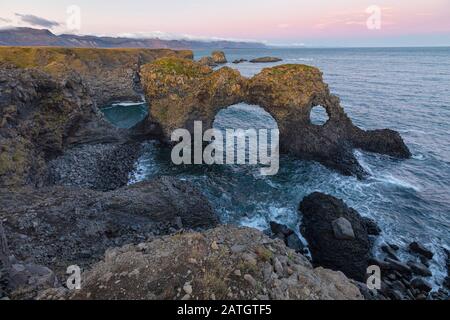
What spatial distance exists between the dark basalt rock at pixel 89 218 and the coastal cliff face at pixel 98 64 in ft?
177

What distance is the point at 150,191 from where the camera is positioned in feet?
86.6

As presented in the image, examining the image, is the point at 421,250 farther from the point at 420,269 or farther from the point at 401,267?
the point at 401,267

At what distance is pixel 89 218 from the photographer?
22.1 meters

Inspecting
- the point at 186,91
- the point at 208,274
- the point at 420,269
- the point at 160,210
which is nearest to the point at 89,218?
the point at 160,210

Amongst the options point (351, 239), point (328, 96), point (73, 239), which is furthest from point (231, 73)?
point (73, 239)

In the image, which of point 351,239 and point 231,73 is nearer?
point 351,239

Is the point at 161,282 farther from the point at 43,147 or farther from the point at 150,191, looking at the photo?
the point at 43,147

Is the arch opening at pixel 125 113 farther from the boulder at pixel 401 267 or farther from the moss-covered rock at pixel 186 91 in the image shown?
the boulder at pixel 401 267

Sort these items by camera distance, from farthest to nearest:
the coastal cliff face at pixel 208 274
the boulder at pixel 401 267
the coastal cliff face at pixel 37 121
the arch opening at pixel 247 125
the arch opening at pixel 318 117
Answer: the arch opening at pixel 318 117, the arch opening at pixel 247 125, the coastal cliff face at pixel 37 121, the boulder at pixel 401 267, the coastal cliff face at pixel 208 274

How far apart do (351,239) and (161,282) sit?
19.7 metres

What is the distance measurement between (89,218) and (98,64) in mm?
80347

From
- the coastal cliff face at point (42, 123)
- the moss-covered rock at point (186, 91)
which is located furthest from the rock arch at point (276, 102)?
the coastal cliff face at point (42, 123)

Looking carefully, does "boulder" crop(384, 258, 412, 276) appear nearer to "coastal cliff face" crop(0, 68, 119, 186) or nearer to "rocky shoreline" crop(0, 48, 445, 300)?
"rocky shoreline" crop(0, 48, 445, 300)

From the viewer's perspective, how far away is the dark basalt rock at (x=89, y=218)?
62.2ft
